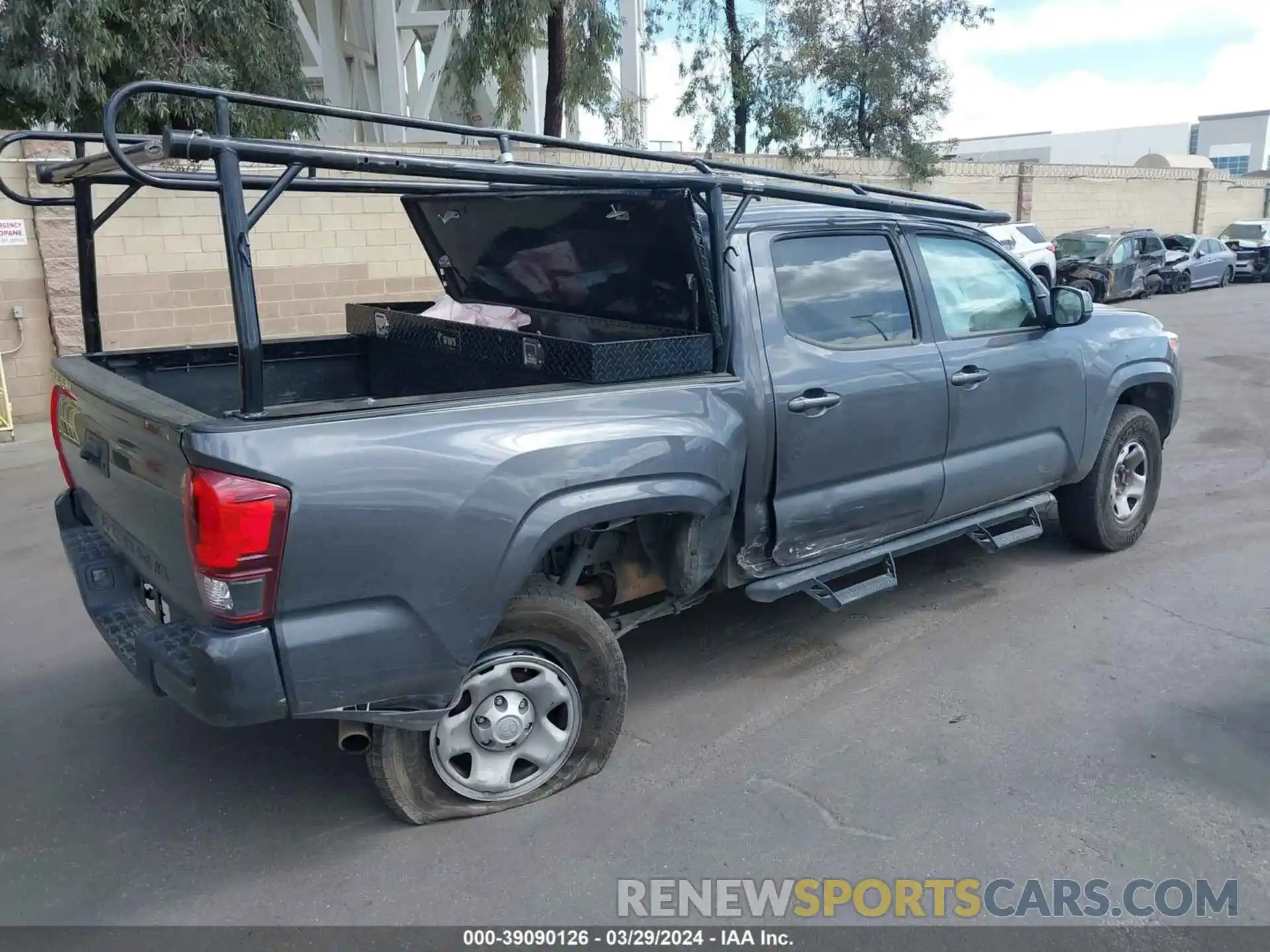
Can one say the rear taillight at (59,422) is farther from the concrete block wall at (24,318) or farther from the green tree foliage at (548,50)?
the green tree foliage at (548,50)

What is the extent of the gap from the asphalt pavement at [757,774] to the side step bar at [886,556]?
37 cm

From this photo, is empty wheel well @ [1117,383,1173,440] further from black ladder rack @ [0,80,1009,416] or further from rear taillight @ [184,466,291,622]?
rear taillight @ [184,466,291,622]

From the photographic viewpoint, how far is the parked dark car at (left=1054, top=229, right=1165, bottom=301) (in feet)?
65.5

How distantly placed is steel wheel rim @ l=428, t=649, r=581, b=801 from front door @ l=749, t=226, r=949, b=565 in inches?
44.3

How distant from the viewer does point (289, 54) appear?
15195mm

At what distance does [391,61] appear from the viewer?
74.1 feet

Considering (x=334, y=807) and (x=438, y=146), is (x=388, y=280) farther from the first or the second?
(x=334, y=807)

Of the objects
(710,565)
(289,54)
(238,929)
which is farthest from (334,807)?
(289,54)

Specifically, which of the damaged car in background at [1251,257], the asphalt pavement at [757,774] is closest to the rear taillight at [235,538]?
the asphalt pavement at [757,774]

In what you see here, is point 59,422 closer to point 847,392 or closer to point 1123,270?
point 847,392

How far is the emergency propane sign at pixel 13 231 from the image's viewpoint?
32.2 ft

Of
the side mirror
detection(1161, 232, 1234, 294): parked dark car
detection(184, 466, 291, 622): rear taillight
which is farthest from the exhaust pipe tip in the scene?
detection(1161, 232, 1234, 294): parked dark car

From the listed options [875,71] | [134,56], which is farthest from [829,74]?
[134,56]

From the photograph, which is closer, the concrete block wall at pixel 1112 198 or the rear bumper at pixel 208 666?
the rear bumper at pixel 208 666
